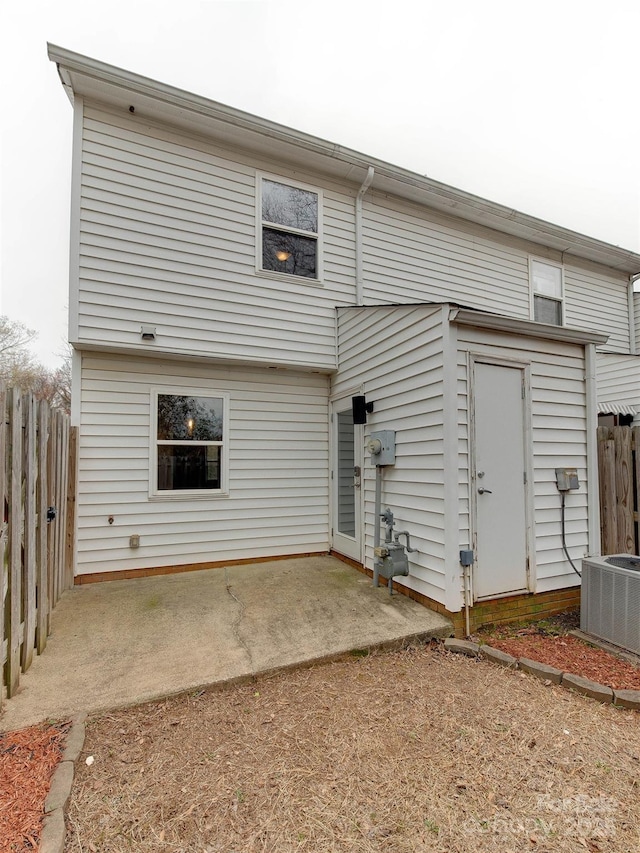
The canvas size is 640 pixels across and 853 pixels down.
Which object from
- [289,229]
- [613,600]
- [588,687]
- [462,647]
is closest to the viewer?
[588,687]

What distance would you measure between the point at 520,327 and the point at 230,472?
12.7 ft

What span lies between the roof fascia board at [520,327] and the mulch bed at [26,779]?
155 inches

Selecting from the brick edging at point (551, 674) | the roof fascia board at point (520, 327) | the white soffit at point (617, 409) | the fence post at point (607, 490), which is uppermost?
the roof fascia board at point (520, 327)

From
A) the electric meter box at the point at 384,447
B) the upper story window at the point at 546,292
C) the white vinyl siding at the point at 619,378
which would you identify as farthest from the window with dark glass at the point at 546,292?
the electric meter box at the point at 384,447

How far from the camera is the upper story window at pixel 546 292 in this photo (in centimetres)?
746

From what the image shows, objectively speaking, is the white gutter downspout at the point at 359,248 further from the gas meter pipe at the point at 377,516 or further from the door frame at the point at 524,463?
the gas meter pipe at the point at 377,516

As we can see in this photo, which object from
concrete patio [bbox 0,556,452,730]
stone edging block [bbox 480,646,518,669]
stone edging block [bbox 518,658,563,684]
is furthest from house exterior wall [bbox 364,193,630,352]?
stone edging block [bbox 518,658,563,684]

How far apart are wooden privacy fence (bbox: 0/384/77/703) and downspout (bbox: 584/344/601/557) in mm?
5033

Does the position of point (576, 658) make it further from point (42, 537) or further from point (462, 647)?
point (42, 537)

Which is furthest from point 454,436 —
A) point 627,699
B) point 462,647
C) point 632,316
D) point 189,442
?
point 632,316

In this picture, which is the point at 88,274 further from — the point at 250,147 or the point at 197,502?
the point at 197,502

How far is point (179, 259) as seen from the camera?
15.9ft

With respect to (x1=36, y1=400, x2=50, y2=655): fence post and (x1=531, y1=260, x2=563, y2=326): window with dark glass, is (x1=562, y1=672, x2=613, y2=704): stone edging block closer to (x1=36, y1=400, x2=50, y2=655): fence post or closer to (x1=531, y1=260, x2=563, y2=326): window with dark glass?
(x1=36, y1=400, x2=50, y2=655): fence post

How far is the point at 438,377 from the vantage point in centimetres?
351
